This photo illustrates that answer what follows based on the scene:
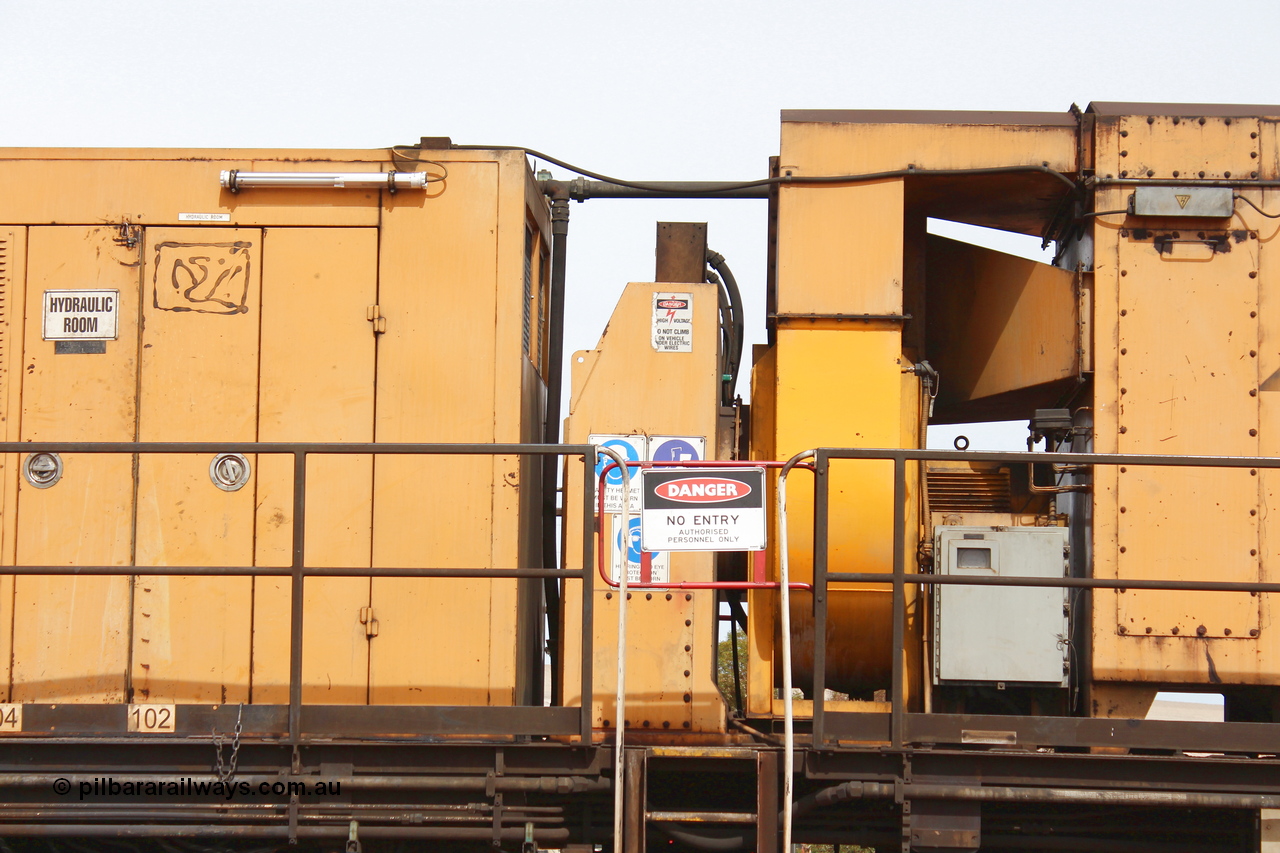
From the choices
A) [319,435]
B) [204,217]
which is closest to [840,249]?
[319,435]

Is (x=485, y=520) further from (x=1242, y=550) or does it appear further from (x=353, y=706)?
→ (x=1242, y=550)

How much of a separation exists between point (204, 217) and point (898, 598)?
362cm

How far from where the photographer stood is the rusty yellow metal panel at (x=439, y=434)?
202 inches

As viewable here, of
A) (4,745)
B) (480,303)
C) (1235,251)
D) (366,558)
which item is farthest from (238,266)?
(1235,251)

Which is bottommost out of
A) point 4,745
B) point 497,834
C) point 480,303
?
point 497,834

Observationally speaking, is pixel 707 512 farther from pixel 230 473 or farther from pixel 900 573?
pixel 230 473

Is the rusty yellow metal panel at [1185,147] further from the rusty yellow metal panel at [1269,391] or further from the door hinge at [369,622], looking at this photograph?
the door hinge at [369,622]

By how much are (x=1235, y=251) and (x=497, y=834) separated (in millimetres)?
4194

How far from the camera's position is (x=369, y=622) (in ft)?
16.8

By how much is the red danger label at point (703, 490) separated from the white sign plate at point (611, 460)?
539mm

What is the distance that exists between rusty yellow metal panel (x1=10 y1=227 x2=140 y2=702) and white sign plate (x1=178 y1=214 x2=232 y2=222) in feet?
0.87

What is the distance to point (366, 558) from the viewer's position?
5199 mm

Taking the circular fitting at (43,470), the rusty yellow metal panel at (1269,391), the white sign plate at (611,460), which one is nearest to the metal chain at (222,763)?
the circular fitting at (43,470)

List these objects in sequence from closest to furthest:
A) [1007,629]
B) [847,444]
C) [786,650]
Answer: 1. [786,650]
2. [1007,629]
3. [847,444]
